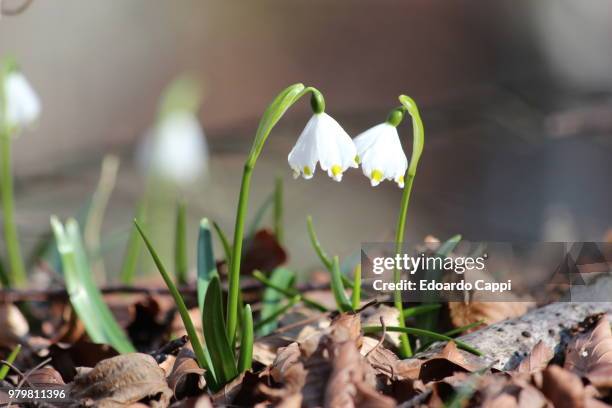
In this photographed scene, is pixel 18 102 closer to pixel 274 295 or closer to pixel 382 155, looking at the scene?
pixel 274 295

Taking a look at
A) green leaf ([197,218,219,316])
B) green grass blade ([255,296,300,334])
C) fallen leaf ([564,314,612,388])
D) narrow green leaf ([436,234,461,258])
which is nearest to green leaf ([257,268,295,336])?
green grass blade ([255,296,300,334])

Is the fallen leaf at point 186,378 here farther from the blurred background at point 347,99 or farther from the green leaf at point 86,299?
the blurred background at point 347,99

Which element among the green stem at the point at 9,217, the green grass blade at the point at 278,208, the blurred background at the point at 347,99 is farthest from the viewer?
the blurred background at the point at 347,99

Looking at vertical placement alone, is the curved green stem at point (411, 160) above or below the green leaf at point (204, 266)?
above

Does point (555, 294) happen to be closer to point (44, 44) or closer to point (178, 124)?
point (178, 124)

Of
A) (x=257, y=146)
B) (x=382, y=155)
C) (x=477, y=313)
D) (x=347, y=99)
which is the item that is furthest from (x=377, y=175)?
(x=347, y=99)

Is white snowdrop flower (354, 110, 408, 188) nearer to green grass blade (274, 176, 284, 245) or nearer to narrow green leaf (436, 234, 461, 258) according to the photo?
narrow green leaf (436, 234, 461, 258)

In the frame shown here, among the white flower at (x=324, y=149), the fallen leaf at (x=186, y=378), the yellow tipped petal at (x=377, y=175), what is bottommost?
the fallen leaf at (x=186, y=378)

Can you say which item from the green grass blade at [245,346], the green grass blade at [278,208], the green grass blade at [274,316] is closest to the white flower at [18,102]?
the green grass blade at [278,208]
